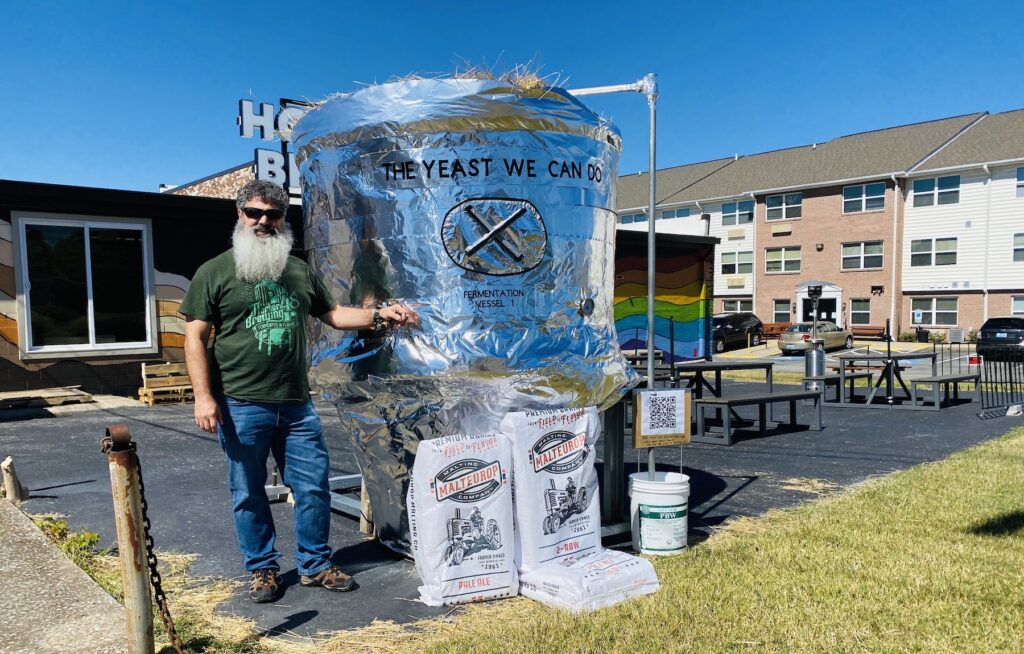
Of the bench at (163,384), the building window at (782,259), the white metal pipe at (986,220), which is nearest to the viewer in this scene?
the bench at (163,384)

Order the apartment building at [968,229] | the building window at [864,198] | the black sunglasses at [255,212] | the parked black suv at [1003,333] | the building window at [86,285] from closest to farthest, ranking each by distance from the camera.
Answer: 1. the black sunglasses at [255,212]
2. the building window at [86,285]
3. the parked black suv at [1003,333]
4. the apartment building at [968,229]
5. the building window at [864,198]

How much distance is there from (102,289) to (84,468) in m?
5.66

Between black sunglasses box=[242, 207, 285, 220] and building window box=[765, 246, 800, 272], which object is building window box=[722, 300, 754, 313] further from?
black sunglasses box=[242, 207, 285, 220]

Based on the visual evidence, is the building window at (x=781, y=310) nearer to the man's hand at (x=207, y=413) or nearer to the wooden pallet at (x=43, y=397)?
the wooden pallet at (x=43, y=397)

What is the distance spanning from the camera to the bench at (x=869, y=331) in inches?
1205

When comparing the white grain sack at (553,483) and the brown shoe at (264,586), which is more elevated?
the white grain sack at (553,483)

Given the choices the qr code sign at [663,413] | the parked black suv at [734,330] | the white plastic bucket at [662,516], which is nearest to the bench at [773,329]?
the parked black suv at [734,330]

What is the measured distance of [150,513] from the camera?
192 inches

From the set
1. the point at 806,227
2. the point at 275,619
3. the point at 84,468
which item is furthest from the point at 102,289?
the point at 806,227

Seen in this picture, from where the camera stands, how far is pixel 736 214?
36.2 m

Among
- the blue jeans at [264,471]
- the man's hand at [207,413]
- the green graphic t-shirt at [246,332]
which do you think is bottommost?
the blue jeans at [264,471]

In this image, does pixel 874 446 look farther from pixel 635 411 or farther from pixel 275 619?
pixel 275 619

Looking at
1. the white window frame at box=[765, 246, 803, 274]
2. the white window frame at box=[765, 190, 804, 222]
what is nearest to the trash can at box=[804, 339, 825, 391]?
the white window frame at box=[765, 246, 803, 274]

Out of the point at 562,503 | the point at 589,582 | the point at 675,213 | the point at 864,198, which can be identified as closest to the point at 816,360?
the point at 562,503
